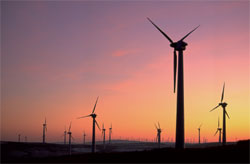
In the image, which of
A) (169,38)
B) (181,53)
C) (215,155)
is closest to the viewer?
(215,155)

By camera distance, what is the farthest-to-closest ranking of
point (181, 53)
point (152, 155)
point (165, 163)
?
point (181, 53) < point (152, 155) < point (165, 163)

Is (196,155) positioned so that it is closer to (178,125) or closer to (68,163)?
(178,125)

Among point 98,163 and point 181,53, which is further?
point 181,53

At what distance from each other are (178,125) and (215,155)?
12.9 meters

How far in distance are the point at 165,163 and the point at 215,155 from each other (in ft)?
21.7

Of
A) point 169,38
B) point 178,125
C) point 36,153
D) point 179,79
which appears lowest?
point 36,153

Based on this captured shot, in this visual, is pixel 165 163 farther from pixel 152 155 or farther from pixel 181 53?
pixel 181 53

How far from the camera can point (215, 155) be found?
3459cm

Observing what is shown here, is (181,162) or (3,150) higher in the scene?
(181,162)

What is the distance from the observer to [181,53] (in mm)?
53469

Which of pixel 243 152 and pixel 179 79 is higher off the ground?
pixel 179 79

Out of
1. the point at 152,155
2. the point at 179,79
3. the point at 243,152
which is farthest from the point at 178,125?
the point at 243,152

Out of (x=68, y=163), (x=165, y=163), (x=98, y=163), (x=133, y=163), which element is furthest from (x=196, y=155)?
(x=68, y=163)

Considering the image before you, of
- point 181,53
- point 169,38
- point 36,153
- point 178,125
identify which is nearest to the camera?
point 178,125
